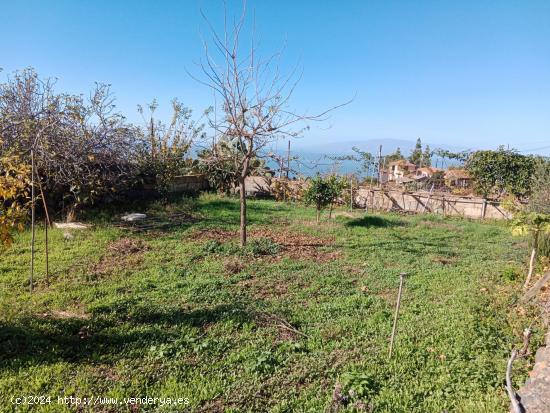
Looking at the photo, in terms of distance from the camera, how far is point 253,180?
46.2ft

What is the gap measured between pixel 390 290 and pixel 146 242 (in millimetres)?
4394

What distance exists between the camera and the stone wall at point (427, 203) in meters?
11.5

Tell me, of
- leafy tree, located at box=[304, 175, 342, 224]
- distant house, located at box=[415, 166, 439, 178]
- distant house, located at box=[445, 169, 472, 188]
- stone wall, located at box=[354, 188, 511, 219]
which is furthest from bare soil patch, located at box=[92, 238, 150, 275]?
distant house, located at box=[415, 166, 439, 178]

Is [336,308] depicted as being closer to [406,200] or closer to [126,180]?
[126,180]

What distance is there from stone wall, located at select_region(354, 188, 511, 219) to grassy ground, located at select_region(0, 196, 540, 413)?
216 inches

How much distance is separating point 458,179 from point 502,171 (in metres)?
3.86

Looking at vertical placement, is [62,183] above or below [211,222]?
above

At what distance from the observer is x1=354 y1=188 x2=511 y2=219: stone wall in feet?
37.9

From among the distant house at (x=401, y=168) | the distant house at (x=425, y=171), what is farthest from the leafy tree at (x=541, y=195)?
the distant house at (x=401, y=168)

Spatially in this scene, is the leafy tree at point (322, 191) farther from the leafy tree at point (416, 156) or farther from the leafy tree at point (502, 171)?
the leafy tree at point (416, 156)

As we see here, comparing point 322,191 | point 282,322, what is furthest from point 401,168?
point 282,322

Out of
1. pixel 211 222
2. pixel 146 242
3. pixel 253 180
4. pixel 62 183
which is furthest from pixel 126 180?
pixel 253 180

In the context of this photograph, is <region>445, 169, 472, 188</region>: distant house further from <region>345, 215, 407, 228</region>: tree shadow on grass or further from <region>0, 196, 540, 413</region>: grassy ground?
<region>0, 196, 540, 413</region>: grassy ground

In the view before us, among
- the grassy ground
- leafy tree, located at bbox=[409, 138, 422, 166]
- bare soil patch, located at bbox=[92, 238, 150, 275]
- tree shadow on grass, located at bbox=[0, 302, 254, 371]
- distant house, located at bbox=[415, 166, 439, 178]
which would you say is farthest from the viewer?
leafy tree, located at bbox=[409, 138, 422, 166]
